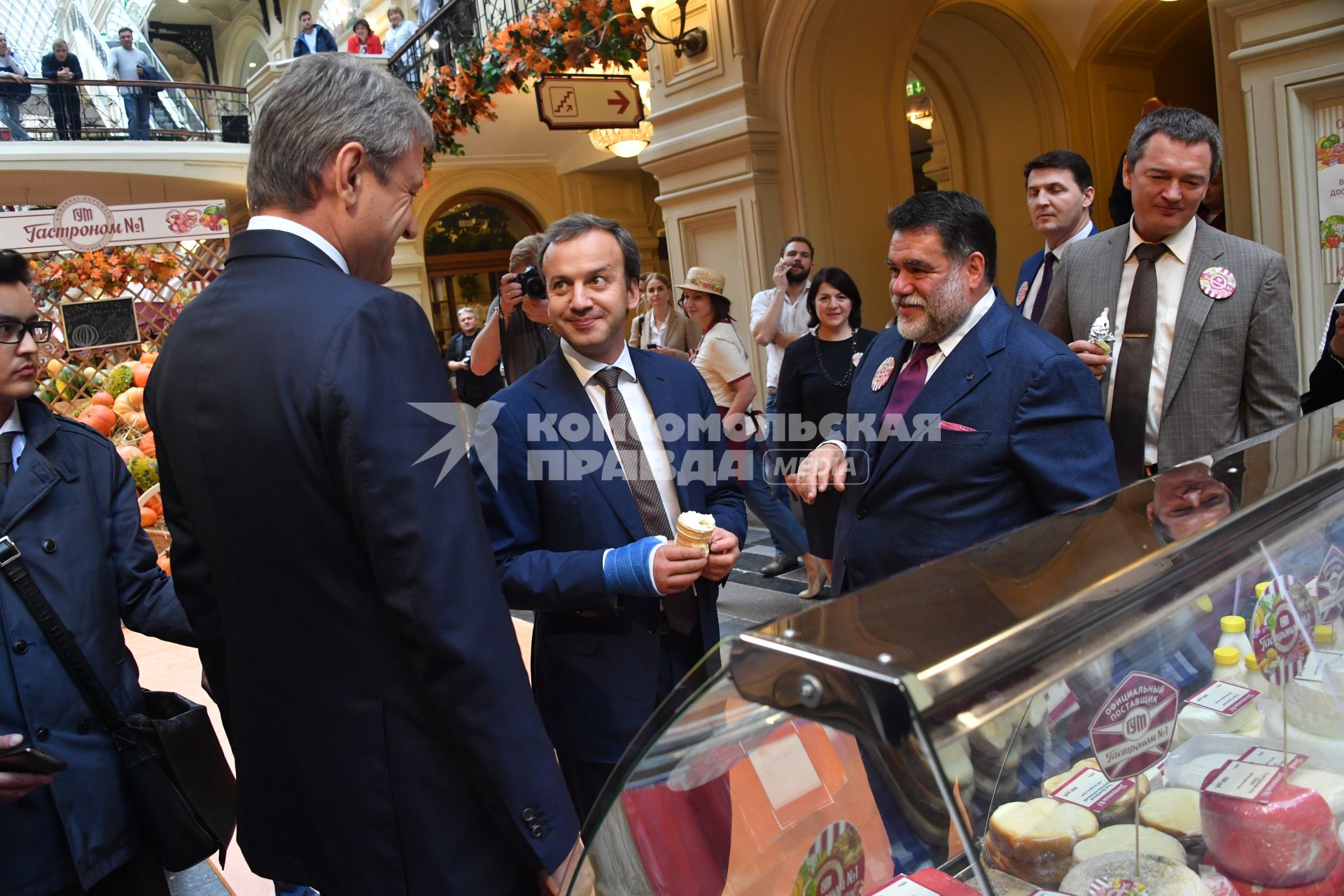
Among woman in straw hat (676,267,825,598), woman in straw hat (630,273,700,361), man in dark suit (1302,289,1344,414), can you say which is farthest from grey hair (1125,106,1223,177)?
woman in straw hat (630,273,700,361)

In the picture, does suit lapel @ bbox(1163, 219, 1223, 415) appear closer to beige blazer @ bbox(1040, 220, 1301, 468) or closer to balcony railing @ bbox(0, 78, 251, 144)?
beige blazer @ bbox(1040, 220, 1301, 468)

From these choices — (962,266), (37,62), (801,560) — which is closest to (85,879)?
(962,266)

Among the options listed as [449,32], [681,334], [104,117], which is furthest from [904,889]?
[104,117]

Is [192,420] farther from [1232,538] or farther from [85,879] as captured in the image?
[1232,538]

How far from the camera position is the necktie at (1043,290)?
2.90 m

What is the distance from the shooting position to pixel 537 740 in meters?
1.14

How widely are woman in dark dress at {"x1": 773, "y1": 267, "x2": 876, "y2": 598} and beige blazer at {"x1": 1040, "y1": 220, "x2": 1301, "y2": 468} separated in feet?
6.43

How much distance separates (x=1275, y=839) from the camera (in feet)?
3.39

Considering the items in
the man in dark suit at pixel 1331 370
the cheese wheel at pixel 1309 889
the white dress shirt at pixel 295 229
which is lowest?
the cheese wheel at pixel 1309 889

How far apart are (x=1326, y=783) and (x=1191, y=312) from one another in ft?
4.26

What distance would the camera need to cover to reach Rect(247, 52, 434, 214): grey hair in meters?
1.16

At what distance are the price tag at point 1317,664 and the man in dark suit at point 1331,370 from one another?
42.9 inches

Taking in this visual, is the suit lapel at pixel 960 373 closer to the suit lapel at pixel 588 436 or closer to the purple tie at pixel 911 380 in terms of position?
the purple tie at pixel 911 380

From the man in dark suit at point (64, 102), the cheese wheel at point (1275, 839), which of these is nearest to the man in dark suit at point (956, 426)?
the cheese wheel at point (1275, 839)
